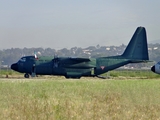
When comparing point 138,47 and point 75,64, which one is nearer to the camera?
point 75,64

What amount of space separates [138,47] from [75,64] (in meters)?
7.87

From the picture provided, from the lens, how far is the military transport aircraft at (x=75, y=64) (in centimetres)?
4950

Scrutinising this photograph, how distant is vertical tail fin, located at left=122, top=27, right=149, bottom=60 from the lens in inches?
2092

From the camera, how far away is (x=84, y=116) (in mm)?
13625

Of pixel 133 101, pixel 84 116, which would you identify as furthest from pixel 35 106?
pixel 133 101

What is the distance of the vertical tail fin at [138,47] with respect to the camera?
174 feet

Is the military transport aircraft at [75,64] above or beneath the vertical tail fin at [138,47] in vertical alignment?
beneath

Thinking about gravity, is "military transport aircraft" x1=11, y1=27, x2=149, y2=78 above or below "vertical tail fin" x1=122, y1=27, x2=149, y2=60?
below

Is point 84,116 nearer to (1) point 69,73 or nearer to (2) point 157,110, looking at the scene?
(2) point 157,110

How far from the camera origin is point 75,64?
166ft

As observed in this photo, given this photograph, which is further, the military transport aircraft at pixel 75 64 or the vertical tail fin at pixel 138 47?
the vertical tail fin at pixel 138 47

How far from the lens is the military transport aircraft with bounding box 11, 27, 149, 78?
4950 cm

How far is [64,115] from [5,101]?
6.86 meters

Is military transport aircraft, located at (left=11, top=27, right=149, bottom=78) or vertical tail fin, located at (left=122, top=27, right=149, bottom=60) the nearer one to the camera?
military transport aircraft, located at (left=11, top=27, right=149, bottom=78)
